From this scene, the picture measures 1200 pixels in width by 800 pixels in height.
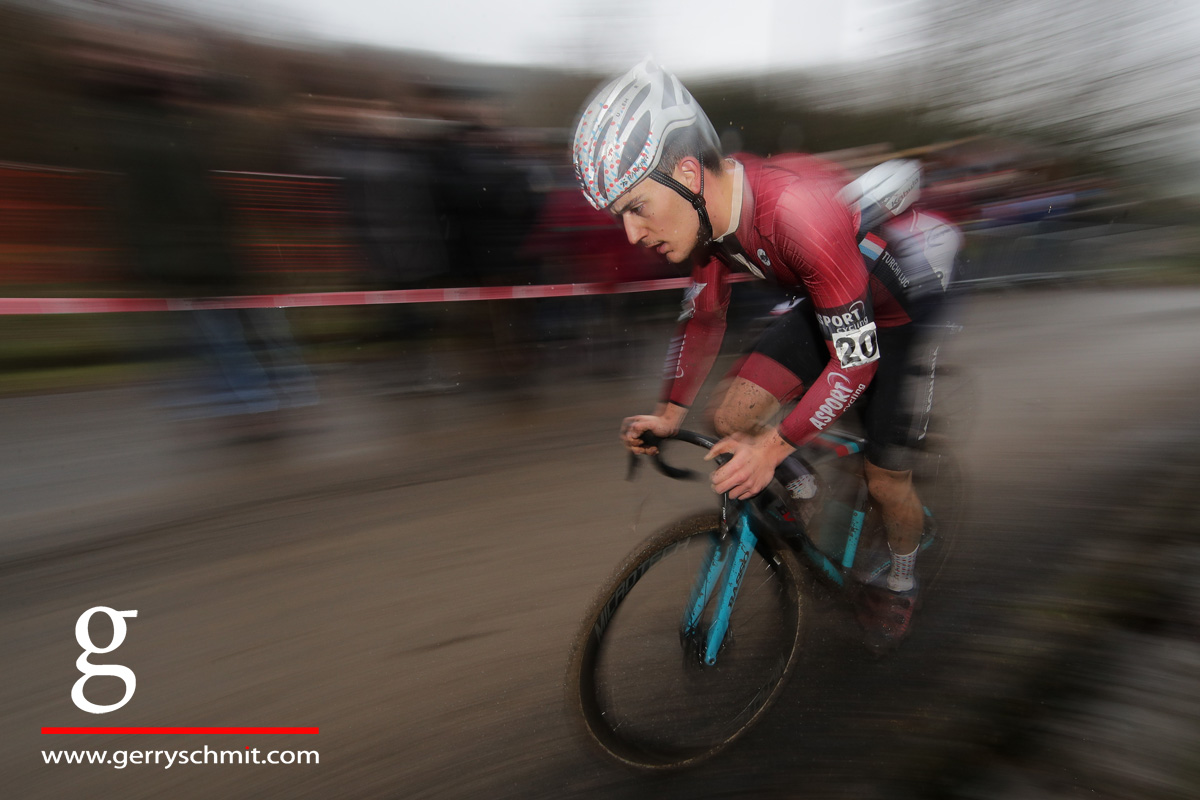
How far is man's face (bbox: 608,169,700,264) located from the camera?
1.68m

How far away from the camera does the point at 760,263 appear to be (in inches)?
75.1

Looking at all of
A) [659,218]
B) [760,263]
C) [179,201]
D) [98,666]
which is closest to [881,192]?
[760,263]

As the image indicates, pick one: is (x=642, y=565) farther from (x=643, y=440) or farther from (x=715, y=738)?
(x=715, y=738)

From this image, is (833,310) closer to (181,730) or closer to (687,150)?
(687,150)

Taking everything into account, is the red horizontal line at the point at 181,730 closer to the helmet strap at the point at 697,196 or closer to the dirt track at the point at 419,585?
the dirt track at the point at 419,585

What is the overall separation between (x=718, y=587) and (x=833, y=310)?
2.88ft

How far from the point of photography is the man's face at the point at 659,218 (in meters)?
1.68

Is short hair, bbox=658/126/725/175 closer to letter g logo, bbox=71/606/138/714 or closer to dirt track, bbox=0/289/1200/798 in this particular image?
dirt track, bbox=0/289/1200/798

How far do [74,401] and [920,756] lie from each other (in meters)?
5.66

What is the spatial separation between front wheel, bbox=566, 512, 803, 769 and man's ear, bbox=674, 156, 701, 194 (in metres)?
0.92

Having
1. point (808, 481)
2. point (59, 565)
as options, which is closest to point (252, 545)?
point (59, 565)

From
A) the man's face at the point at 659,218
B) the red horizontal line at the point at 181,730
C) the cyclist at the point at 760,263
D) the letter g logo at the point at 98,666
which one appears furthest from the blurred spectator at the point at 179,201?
the man's face at the point at 659,218

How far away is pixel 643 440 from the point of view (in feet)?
6.23

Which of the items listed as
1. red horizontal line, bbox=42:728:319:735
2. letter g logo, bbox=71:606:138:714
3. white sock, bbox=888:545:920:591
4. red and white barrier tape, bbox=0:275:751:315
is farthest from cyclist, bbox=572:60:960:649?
red and white barrier tape, bbox=0:275:751:315
